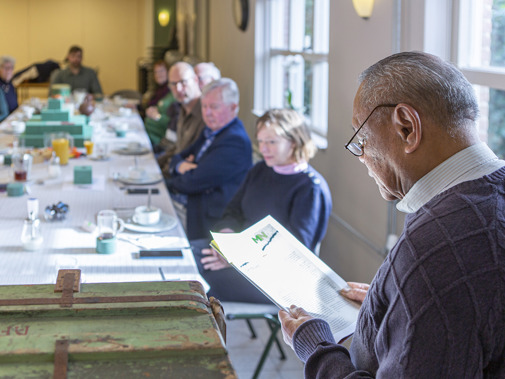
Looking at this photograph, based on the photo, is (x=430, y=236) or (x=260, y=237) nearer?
(x=430, y=236)

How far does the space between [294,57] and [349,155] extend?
195cm

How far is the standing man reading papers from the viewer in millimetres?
1027

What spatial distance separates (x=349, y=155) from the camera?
358 cm

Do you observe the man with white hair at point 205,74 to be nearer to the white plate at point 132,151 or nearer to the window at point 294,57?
the window at point 294,57

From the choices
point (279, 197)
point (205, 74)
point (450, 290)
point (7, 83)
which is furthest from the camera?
point (7, 83)

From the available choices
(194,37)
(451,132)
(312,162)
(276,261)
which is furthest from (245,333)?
(194,37)

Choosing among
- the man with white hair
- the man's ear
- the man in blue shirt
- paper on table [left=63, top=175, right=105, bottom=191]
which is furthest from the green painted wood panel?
the man in blue shirt

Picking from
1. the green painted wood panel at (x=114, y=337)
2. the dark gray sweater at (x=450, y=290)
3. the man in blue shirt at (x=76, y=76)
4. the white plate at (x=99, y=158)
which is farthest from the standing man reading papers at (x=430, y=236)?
the man in blue shirt at (x=76, y=76)

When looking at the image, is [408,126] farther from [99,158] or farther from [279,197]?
[99,158]

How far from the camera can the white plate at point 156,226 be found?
2617 mm

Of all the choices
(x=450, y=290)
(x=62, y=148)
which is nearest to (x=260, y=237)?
(x=450, y=290)

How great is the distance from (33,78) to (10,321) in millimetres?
11748

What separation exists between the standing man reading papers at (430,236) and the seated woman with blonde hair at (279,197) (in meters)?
1.49

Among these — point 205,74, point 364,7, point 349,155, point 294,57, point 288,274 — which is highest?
point 364,7
